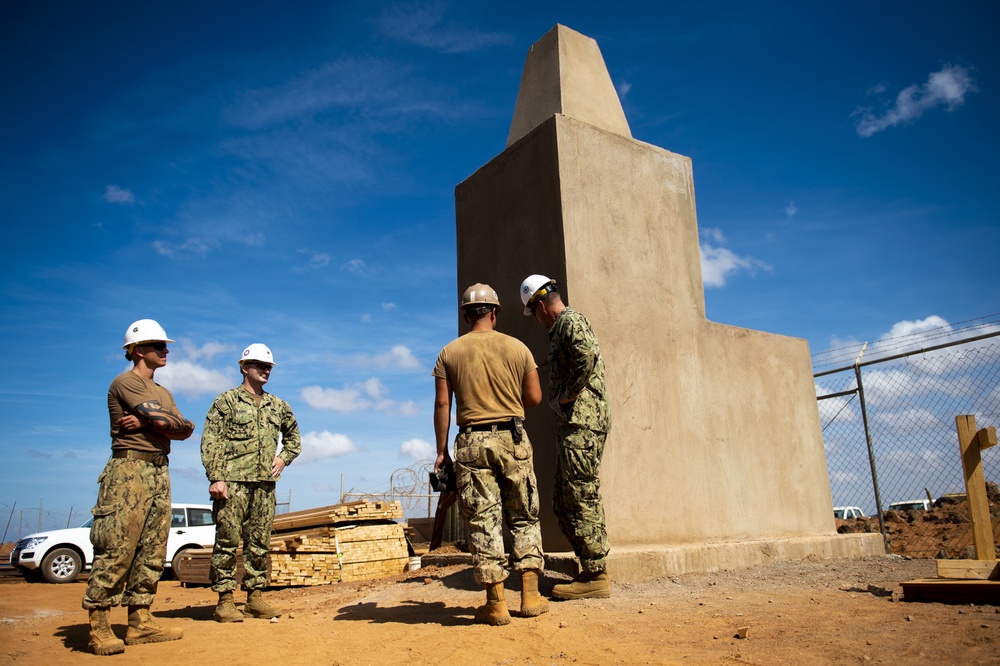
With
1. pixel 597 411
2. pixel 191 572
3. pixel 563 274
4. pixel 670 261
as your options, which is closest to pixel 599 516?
pixel 597 411

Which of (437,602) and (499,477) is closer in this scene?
(499,477)

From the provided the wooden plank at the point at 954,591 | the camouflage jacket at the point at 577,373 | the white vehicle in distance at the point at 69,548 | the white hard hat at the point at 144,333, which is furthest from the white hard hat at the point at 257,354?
the white vehicle in distance at the point at 69,548

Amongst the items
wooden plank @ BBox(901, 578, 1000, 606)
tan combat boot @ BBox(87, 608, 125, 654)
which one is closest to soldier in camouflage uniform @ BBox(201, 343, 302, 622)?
tan combat boot @ BBox(87, 608, 125, 654)

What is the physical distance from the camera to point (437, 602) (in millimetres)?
4887

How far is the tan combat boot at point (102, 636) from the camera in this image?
3.93 meters

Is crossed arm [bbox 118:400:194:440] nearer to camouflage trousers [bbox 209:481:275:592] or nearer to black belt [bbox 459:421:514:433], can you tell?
camouflage trousers [bbox 209:481:275:592]

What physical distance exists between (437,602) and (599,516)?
4.33 feet

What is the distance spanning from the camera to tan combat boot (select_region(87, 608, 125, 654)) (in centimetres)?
393

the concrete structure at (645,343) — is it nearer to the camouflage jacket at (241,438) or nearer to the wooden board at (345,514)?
the camouflage jacket at (241,438)

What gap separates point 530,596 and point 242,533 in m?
2.24

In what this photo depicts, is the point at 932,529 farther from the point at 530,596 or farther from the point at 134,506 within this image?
the point at 134,506

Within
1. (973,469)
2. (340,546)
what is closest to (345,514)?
(340,546)

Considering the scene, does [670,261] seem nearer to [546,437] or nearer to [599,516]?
[546,437]

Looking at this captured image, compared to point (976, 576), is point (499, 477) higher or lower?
higher
